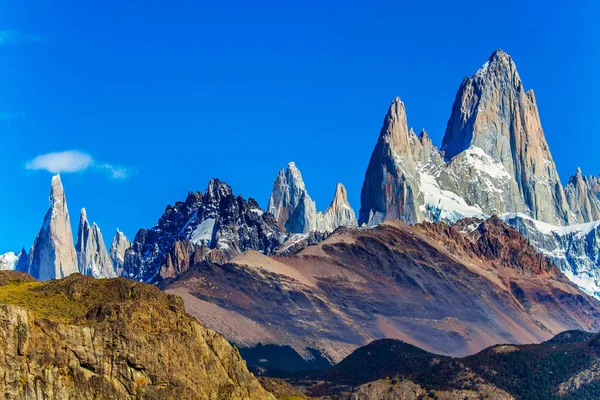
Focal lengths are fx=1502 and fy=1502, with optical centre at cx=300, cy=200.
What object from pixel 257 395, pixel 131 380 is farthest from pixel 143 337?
pixel 257 395

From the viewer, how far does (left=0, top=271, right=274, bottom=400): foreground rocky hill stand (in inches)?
6137

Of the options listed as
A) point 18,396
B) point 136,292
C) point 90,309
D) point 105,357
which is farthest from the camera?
point 136,292

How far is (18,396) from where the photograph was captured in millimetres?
152500

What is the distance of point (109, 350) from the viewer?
165250mm

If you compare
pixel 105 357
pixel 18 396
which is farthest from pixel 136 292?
pixel 18 396

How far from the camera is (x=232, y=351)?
183750 mm

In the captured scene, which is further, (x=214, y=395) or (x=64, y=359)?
(x=214, y=395)

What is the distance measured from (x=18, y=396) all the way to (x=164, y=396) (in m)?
19.1

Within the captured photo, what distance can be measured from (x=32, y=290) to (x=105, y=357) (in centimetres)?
3161

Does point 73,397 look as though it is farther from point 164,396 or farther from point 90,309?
point 90,309

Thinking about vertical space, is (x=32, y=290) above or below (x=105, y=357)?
above

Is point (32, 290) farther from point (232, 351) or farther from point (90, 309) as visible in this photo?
point (232, 351)

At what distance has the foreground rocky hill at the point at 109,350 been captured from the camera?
155875 mm

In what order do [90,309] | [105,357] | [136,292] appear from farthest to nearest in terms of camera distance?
[136,292]
[90,309]
[105,357]
